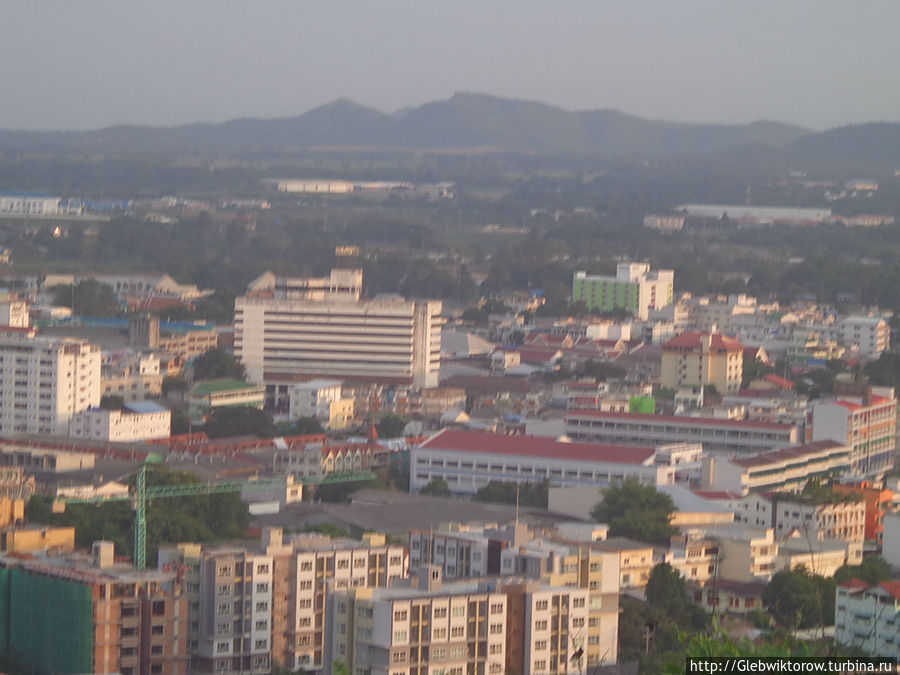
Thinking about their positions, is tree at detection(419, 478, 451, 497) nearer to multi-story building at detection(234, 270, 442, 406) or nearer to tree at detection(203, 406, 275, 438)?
tree at detection(203, 406, 275, 438)

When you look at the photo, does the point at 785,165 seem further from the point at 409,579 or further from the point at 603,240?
the point at 409,579

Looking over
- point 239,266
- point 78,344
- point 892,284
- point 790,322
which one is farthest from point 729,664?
point 239,266

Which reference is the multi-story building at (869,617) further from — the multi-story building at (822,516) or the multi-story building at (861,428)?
the multi-story building at (861,428)

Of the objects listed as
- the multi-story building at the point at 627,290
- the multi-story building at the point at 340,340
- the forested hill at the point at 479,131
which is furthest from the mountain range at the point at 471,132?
the multi-story building at the point at 340,340

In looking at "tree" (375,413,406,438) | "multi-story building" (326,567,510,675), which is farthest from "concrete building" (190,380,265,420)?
"multi-story building" (326,567,510,675)

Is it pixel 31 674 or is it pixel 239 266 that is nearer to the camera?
pixel 31 674

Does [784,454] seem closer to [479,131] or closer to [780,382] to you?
[780,382]

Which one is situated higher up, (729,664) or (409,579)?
(729,664)
